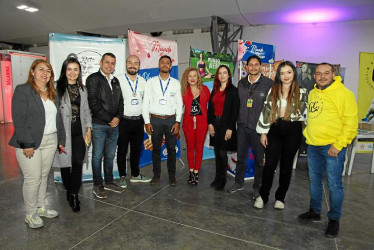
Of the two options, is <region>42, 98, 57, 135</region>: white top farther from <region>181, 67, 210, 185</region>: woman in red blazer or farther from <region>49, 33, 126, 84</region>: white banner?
<region>181, 67, 210, 185</region>: woman in red blazer

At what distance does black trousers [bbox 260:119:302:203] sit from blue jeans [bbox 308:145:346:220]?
181mm

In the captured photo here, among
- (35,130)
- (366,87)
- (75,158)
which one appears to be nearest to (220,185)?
(75,158)

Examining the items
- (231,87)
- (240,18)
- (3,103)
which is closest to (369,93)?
(231,87)

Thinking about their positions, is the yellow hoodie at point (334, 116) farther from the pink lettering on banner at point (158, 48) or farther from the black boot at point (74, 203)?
the pink lettering on banner at point (158, 48)

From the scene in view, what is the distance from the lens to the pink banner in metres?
3.73

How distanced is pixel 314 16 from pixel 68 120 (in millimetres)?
7715

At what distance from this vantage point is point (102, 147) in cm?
298

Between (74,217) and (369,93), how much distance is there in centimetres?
570

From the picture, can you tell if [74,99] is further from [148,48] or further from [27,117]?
[148,48]

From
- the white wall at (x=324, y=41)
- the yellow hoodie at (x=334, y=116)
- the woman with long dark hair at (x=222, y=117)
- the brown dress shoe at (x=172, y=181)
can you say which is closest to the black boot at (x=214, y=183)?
the woman with long dark hair at (x=222, y=117)

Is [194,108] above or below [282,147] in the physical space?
above

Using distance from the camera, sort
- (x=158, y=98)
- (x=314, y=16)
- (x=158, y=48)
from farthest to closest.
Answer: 1. (x=314, y=16)
2. (x=158, y=48)
3. (x=158, y=98)

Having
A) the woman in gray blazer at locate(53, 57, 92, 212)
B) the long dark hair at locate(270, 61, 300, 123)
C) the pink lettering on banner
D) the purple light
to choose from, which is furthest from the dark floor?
the purple light

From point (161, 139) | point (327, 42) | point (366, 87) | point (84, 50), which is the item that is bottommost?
point (161, 139)
